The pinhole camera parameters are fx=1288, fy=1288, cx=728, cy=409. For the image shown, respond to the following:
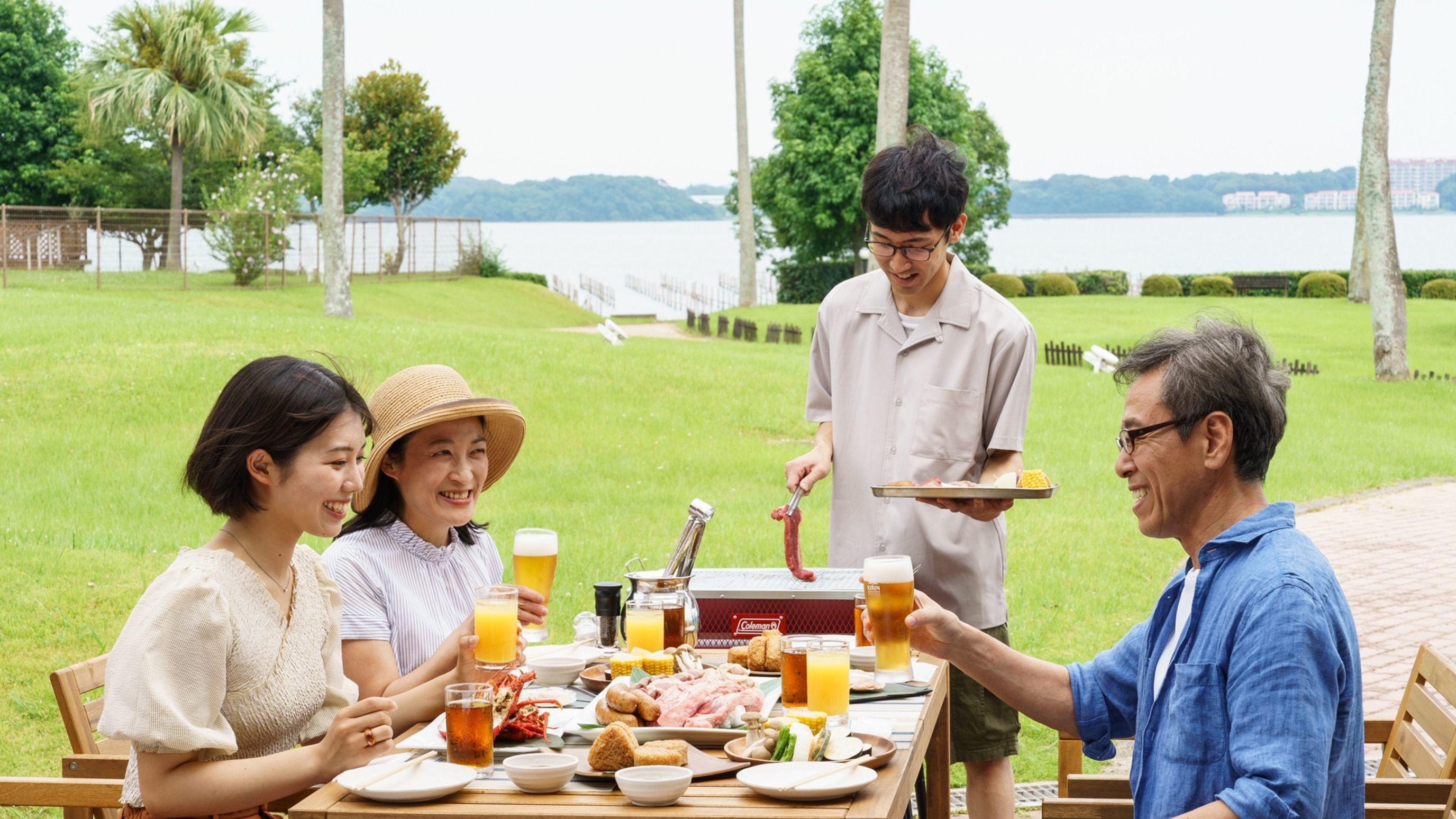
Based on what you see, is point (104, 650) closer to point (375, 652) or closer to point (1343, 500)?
point (375, 652)

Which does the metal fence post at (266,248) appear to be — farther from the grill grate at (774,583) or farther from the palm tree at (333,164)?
the grill grate at (774,583)

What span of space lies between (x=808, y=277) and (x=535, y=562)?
4669 cm

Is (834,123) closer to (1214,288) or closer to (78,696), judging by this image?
(1214,288)

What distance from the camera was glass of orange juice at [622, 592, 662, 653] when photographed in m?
3.67

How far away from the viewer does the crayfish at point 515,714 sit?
303cm

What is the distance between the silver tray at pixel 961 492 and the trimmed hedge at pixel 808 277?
4430 centimetres

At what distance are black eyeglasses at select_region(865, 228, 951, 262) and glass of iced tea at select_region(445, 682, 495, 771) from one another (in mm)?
2198

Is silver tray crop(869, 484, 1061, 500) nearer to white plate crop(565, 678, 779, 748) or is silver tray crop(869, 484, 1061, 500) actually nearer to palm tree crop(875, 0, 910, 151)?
white plate crop(565, 678, 779, 748)

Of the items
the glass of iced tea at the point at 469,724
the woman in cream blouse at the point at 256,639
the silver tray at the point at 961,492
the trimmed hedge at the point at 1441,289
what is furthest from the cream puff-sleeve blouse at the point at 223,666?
the trimmed hedge at the point at 1441,289

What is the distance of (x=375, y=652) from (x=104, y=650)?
439cm

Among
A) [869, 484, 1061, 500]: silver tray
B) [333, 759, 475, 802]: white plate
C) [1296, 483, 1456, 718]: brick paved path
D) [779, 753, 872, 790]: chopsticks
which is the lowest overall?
[1296, 483, 1456, 718]: brick paved path

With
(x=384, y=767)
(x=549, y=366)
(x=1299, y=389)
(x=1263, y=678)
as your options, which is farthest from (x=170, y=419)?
(x=1299, y=389)

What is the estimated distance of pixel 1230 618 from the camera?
8.45 ft

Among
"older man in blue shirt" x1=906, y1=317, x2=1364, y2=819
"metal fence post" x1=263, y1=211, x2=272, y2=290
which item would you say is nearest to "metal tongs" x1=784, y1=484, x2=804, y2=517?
"older man in blue shirt" x1=906, y1=317, x2=1364, y2=819
